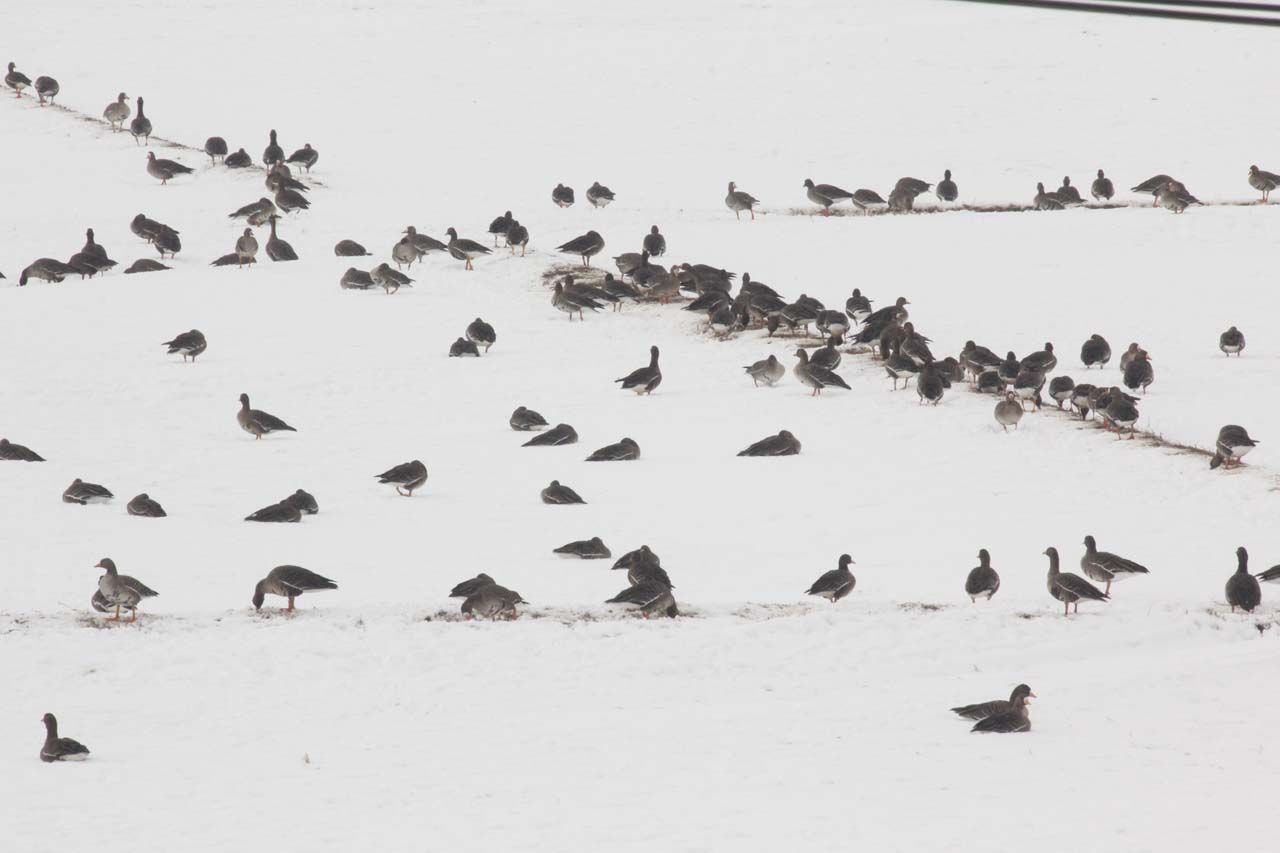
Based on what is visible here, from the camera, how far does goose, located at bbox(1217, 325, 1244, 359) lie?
26266 mm

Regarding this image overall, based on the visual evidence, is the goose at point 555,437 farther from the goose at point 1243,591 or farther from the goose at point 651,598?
the goose at point 1243,591

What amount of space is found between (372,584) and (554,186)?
2491 cm

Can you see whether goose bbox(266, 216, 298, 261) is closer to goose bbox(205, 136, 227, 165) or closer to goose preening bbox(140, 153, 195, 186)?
goose preening bbox(140, 153, 195, 186)

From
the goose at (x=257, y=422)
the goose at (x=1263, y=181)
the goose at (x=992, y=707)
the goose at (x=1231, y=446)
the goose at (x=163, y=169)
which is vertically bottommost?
the goose at (x=992, y=707)

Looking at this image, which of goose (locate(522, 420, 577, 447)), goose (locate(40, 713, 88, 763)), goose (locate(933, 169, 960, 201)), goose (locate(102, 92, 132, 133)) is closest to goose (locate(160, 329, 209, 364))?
goose (locate(522, 420, 577, 447))

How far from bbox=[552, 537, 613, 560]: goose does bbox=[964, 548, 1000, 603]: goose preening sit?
13.4ft

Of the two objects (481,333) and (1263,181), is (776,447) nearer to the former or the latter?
(481,333)

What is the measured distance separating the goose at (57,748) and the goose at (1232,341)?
785 inches

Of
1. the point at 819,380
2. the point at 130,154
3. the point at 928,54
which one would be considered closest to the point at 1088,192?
the point at 928,54

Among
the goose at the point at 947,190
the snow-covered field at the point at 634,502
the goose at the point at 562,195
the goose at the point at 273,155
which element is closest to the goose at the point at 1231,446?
the snow-covered field at the point at 634,502

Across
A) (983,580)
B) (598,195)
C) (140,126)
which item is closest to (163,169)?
(140,126)

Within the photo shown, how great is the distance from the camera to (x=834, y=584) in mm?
16281

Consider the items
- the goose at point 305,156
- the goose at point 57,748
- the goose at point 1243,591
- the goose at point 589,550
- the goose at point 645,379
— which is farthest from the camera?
the goose at point 305,156

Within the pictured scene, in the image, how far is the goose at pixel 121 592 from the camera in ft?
51.0
